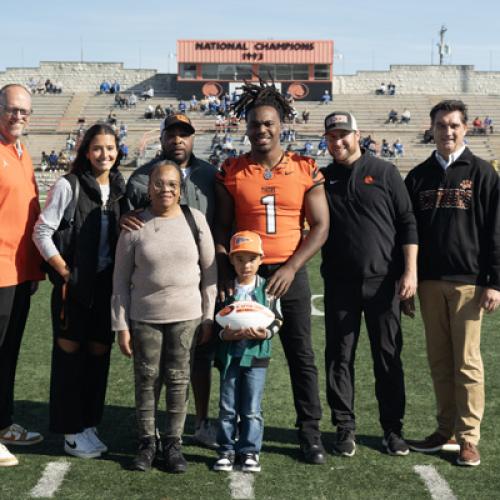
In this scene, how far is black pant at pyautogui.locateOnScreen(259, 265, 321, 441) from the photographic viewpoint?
14.1ft

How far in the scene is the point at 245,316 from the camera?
4031mm

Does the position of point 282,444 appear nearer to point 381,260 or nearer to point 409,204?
point 381,260

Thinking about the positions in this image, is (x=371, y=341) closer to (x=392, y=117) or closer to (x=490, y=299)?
(x=490, y=299)

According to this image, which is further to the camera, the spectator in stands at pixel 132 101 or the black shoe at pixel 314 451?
the spectator in stands at pixel 132 101

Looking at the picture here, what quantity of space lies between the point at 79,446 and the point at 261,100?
87.4 inches

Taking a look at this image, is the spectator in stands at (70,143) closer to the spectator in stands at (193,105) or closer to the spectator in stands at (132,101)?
the spectator in stands at (132,101)

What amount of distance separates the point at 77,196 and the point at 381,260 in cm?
175

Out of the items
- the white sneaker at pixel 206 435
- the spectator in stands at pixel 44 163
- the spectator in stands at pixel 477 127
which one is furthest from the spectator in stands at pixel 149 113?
the white sneaker at pixel 206 435

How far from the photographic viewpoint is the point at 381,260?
14.3ft

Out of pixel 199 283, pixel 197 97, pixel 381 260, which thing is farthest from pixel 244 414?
pixel 197 97

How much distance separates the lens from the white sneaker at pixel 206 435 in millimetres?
4508

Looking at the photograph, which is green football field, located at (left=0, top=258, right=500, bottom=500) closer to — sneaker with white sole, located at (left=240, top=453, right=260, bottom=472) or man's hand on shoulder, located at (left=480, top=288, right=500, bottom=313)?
sneaker with white sole, located at (left=240, top=453, right=260, bottom=472)

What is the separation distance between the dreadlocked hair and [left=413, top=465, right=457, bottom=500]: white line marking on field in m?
2.12

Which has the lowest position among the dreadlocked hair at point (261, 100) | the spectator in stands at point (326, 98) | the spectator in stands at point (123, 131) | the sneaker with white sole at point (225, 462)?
the sneaker with white sole at point (225, 462)
